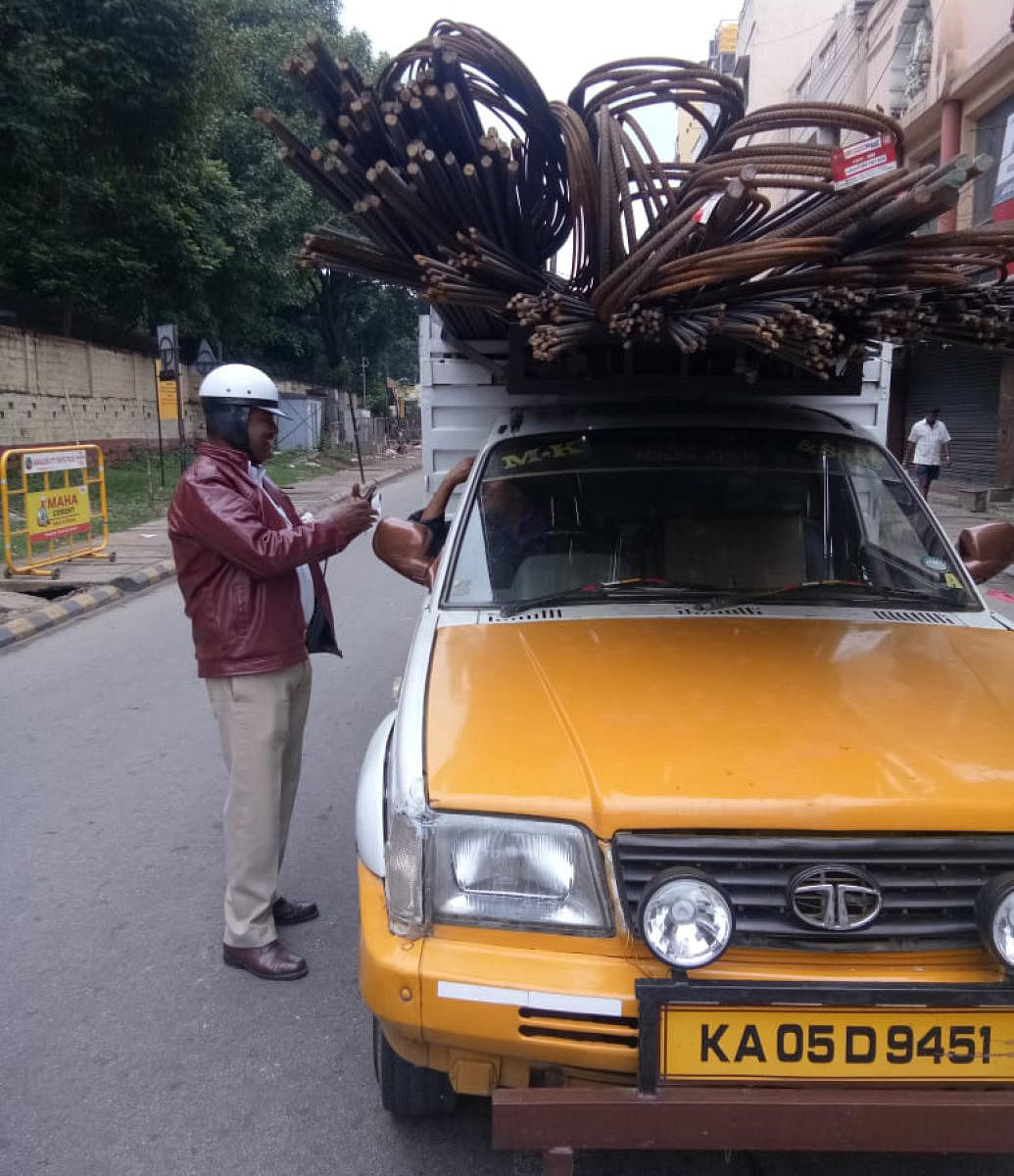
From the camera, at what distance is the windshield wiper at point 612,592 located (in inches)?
126

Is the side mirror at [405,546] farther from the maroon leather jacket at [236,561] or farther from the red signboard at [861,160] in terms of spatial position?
the red signboard at [861,160]

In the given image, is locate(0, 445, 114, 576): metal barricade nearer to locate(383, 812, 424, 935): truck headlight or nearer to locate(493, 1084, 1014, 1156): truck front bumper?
locate(383, 812, 424, 935): truck headlight

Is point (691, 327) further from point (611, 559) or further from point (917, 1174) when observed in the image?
point (917, 1174)

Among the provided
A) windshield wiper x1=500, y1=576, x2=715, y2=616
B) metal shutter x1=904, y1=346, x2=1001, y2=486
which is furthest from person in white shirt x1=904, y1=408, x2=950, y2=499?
windshield wiper x1=500, y1=576, x2=715, y2=616

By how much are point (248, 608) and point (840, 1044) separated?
6.88 feet

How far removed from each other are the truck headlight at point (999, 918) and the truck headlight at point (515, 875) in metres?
0.72

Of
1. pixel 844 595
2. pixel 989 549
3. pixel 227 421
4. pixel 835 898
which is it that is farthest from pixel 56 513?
pixel 835 898

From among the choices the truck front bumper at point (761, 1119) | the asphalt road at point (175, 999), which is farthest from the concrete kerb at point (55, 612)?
the truck front bumper at point (761, 1119)

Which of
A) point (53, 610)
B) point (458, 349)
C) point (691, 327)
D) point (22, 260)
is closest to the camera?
point (691, 327)

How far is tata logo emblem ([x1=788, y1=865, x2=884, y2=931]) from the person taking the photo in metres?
1.97

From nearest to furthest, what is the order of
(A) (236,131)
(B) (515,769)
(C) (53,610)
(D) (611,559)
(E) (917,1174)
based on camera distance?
(B) (515,769) < (E) (917,1174) < (D) (611,559) < (C) (53,610) < (A) (236,131)

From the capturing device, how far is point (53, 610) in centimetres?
957

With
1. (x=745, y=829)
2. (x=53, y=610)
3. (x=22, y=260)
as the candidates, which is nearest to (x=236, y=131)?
(x=22, y=260)

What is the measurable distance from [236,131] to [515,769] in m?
26.1
